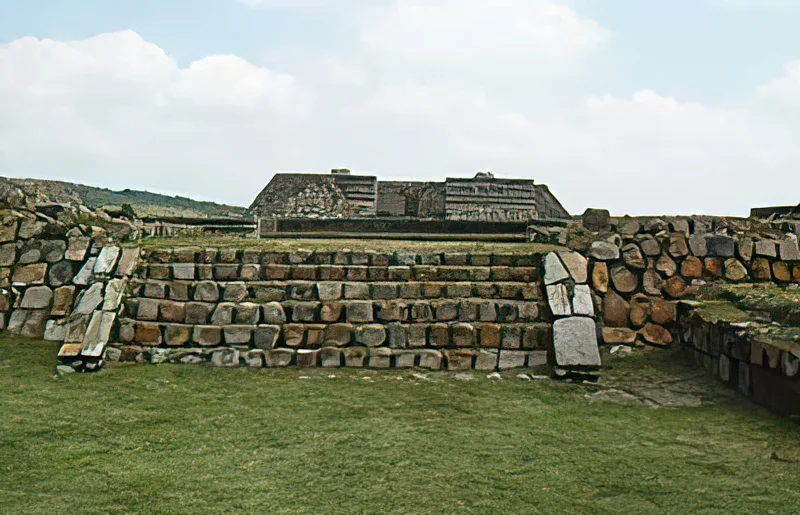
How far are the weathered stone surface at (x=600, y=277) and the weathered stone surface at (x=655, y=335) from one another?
58 centimetres

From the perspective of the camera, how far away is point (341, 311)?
6.25m

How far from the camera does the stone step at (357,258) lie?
658 cm

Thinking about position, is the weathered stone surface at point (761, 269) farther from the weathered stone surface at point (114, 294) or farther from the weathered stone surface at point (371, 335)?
the weathered stone surface at point (114, 294)

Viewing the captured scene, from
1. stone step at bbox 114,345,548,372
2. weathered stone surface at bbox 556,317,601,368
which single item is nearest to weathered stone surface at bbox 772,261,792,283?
weathered stone surface at bbox 556,317,601,368

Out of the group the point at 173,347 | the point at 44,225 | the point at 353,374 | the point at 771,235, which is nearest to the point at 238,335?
the point at 173,347

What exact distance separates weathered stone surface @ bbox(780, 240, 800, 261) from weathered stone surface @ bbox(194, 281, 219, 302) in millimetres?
6009

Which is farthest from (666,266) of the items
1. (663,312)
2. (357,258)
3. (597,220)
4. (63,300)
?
(63,300)

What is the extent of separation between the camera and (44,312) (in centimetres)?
686

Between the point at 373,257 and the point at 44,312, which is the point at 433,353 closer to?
the point at 373,257

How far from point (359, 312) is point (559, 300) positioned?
1964 millimetres

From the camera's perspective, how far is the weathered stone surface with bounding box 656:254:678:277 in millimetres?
6688

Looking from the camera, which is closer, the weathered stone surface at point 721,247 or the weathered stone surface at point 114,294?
the weathered stone surface at point 114,294

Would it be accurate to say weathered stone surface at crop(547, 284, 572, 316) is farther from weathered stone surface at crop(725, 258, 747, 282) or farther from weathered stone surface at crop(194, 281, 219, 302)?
weathered stone surface at crop(194, 281, 219, 302)

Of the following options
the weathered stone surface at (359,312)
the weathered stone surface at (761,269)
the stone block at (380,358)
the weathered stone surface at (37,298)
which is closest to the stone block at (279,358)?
the weathered stone surface at (359,312)
